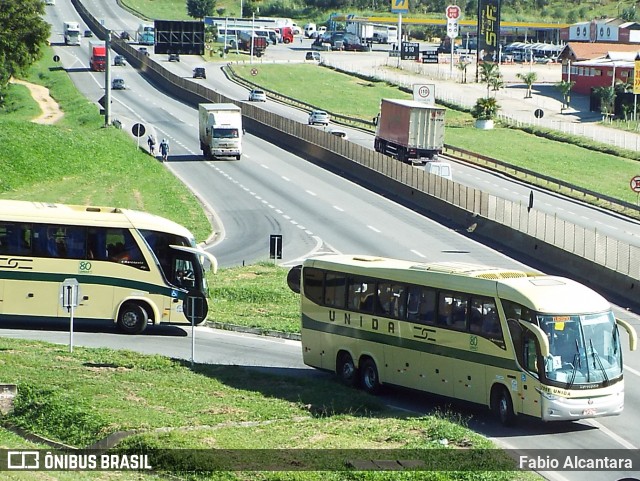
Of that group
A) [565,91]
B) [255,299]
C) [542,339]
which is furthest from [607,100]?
[542,339]

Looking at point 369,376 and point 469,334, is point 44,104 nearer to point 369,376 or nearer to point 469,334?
point 369,376

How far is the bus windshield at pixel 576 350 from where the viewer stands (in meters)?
24.6

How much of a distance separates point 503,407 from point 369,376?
4.32 metres

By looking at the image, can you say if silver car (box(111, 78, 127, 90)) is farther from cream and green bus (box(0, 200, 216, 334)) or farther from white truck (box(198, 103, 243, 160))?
cream and green bus (box(0, 200, 216, 334))

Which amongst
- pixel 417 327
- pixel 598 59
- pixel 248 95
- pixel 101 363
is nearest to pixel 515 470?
pixel 417 327

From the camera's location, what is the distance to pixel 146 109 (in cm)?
10831

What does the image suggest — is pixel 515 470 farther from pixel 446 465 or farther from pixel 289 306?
pixel 289 306

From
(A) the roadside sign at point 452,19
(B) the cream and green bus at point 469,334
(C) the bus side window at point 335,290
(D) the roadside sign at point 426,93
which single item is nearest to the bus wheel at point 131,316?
(B) the cream and green bus at point 469,334

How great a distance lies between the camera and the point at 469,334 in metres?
26.4

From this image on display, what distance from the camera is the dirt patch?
3930 inches

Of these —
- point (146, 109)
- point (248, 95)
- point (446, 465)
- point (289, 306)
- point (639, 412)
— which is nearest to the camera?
point (446, 465)

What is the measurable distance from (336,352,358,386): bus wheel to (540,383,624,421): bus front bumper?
6.06m

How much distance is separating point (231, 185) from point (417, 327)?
143 feet

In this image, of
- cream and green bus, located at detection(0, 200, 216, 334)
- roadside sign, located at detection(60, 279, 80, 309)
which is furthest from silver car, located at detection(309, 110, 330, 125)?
roadside sign, located at detection(60, 279, 80, 309)
